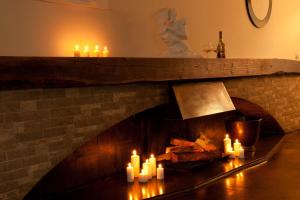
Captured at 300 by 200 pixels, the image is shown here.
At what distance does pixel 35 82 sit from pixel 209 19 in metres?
2.66

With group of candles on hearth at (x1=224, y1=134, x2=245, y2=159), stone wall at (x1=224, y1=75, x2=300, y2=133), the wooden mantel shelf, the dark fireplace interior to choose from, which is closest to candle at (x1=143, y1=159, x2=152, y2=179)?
the dark fireplace interior

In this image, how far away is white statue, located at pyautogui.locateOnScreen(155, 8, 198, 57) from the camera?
3090 mm

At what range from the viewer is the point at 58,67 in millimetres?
2010

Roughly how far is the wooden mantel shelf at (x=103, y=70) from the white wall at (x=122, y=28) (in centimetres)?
63

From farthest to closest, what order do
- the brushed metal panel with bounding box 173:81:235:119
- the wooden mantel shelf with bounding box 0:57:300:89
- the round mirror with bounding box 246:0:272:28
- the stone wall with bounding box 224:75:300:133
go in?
the round mirror with bounding box 246:0:272:28 → the stone wall with bounding box 224:75:300:133 → the brushed metal panel with bounding box 173:81:235:119 → the wooden mantel shelf with bounding box 0:57:300:89

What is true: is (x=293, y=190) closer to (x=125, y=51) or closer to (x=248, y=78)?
(x=248, y=78)

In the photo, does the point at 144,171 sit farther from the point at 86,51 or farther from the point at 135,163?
the point at 86,51

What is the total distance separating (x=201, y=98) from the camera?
2.99 metres

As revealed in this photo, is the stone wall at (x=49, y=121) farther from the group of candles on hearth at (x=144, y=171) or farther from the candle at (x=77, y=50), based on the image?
the candle at (x=77, y=50)

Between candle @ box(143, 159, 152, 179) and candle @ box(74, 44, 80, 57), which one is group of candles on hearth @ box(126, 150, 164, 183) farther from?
candle @ box(74, 44, 80, 57)

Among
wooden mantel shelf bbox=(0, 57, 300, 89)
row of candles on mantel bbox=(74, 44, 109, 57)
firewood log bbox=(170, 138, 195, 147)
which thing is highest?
row of candles on mantel bbox=(74, 44, 109, 57)

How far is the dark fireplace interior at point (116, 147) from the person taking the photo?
2545 mm

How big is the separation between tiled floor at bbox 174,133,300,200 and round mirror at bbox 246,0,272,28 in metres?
2.13

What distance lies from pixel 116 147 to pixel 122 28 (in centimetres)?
96
